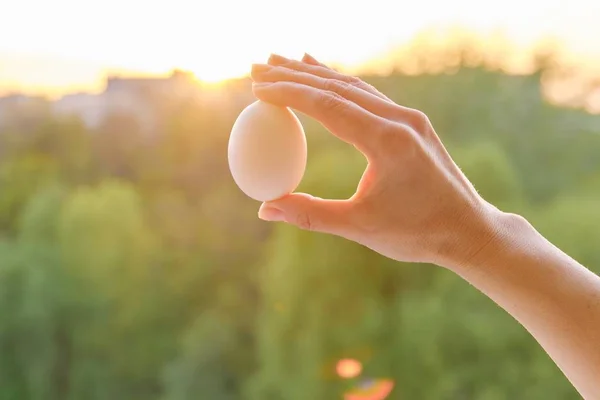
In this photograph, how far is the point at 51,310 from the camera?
217 centimetres

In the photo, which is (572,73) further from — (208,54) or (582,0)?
(208,54)

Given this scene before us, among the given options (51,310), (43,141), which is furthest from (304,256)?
(43,141)

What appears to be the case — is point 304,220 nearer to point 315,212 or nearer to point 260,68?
point 315,212

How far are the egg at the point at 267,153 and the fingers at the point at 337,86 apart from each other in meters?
0.14

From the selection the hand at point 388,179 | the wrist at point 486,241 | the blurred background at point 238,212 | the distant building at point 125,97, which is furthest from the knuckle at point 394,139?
the distant building at point 125,97

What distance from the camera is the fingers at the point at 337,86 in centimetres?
59

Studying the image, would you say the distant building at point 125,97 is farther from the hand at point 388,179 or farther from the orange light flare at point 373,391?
the hand at point 388,179

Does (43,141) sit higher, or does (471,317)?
(43,141)

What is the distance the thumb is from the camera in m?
0.63

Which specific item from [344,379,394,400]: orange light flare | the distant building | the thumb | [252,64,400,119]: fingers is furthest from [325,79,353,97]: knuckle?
[344,379,394,400]: orange light flare

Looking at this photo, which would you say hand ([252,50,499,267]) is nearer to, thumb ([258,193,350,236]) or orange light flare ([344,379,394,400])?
thumb ([258,193,350,236])

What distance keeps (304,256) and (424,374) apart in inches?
21.0

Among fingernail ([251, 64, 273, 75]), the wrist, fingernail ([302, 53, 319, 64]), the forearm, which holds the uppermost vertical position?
fingernail ([302, 53, 319, 64])

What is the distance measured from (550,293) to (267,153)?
36 centimetres
